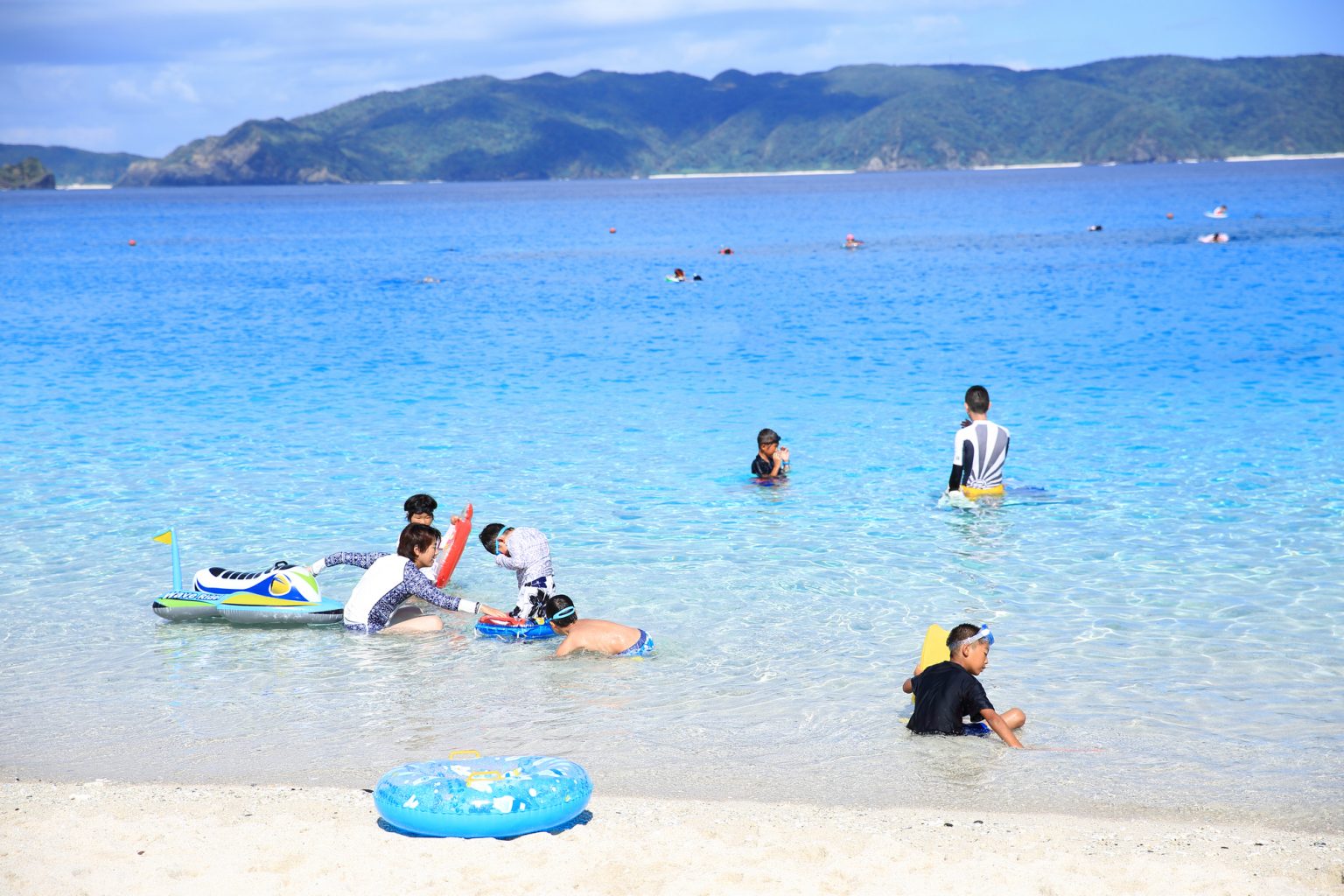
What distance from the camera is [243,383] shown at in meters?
26.0

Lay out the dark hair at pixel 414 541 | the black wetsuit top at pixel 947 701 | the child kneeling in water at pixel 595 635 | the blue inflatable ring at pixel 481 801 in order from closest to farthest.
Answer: the blue inflatable ring at pixel 481 801 → the black wetsuit top at pixel 947 701 → the child kneeling in water at pixel 595 635 → the dark hair at pixel 414 541

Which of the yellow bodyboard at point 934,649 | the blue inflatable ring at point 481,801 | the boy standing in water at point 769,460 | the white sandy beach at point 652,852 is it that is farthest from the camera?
the boy standing in water at point 769,460

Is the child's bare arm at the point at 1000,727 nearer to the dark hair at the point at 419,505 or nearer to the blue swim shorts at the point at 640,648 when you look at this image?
the blue swim shorts at the point at 640,648

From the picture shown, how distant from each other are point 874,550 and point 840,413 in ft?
27.7

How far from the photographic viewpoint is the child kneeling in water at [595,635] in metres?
10.1

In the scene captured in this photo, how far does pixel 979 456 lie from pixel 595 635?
20.0 feet

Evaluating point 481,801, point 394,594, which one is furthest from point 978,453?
point 481,801

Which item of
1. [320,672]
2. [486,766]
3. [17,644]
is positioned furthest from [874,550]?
[17,644]

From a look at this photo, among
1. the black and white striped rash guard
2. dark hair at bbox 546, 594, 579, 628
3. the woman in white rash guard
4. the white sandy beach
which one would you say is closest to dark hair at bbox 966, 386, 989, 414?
the black and white striped rash guard

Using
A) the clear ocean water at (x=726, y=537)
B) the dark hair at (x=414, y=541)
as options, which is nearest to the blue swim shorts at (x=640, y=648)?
the clear ocean water at (x=726, y=537)

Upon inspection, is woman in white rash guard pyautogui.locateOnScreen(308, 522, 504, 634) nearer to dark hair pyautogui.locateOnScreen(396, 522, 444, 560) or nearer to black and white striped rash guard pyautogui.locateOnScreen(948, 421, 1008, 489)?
dark hair pyautogui.locateOnScreen(396, 522, 444, 560)

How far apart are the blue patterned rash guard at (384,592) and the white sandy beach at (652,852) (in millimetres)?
3319

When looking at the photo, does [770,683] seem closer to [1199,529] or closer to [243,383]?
[1199,529]

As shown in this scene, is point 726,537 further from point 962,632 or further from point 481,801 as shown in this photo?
point 481,801
